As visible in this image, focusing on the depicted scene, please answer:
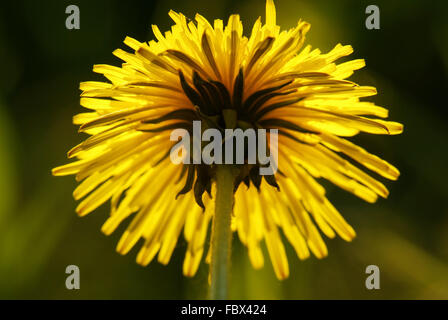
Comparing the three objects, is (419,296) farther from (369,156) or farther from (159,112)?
(159,112)

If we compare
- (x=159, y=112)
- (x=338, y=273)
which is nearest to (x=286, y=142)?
(x=159, y=112)

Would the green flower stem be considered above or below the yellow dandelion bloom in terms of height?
below

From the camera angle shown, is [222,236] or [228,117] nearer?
[222,236]

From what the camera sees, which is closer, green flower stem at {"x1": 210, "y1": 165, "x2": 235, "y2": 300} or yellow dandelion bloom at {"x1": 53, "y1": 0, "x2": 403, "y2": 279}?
green flower stem at {"x1": 210, "y1": 165, "x2": 235, "y2": 300}

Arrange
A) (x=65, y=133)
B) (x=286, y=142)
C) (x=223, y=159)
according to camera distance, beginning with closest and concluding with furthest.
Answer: (x=223, y=159), (x=286, y=142), (x=65, y=133)

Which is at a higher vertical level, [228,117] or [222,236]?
[228,117]
